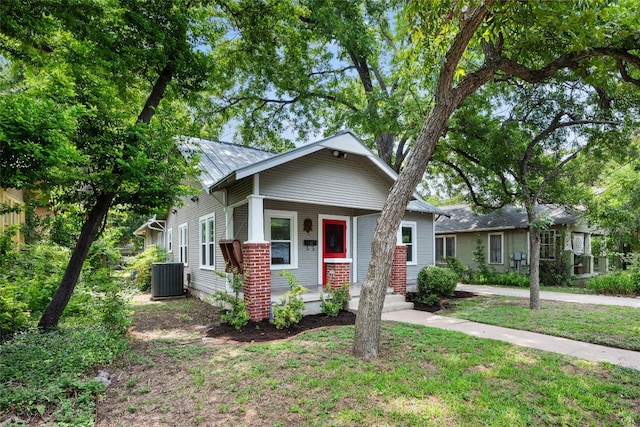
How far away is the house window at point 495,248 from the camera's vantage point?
1767 cm

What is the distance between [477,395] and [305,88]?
13.9 meters

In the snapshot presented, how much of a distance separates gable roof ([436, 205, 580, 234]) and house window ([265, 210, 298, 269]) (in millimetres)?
7726

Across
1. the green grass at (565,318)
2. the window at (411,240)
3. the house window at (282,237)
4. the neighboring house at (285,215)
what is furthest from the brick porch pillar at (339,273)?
the window at (411,240)

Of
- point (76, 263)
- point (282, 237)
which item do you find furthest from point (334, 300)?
point (76, 263)

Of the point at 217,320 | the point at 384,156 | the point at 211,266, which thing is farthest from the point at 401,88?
the point at 217,320

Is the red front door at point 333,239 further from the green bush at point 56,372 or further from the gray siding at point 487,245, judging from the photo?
the gray siding at point 487,245

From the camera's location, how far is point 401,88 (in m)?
12.5

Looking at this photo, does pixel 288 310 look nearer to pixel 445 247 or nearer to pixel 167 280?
pixel 167 280

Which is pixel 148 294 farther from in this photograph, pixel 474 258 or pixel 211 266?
pixel 474 258

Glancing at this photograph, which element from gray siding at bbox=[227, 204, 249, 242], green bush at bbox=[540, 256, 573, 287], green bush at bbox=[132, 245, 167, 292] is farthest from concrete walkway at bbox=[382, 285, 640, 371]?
green bush at bbox=[132, 245, 167, 292]

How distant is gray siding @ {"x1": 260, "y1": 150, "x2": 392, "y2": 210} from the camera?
8.04m

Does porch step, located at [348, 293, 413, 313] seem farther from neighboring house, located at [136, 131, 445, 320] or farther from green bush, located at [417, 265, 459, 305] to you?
green bush, located at [417, 265, 459, 305]

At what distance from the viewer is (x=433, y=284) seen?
32.2 feet

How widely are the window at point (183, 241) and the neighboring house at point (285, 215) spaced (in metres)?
0.20
